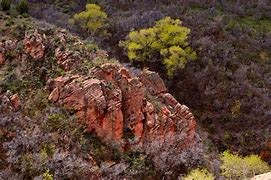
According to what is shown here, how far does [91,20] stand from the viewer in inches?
1885

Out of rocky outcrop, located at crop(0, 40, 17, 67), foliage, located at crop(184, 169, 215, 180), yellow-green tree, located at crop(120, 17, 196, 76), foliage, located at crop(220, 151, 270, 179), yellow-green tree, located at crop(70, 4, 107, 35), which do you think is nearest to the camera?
foliage, located at crop(184, 169, 215, 180)

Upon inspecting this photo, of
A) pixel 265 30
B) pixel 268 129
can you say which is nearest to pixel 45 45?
pixel 268 129

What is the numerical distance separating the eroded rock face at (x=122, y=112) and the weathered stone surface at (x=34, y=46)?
3.12 m

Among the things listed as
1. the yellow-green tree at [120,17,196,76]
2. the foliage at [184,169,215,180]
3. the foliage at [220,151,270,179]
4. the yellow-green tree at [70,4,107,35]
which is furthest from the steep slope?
the yellow-green tree at [70,4,107,35]

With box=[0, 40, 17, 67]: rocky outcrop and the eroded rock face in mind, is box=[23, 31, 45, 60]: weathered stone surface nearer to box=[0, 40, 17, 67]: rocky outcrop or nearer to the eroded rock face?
box=[0, 40, 17, 67]: rocky outcrop

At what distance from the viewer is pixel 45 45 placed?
30422 millimetres

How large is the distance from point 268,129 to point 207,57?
11199 millimetres

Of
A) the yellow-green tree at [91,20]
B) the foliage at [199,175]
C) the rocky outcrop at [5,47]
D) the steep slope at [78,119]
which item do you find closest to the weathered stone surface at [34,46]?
the steep slope at [78,119]

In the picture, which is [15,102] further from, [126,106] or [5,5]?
[5,5]

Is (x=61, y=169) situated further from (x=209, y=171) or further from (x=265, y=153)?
(x=265, y=153)

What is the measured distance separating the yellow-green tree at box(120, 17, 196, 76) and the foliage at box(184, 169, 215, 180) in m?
16.6

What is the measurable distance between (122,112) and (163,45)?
17.2m

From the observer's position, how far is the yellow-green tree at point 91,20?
47406 mm

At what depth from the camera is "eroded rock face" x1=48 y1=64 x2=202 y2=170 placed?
26438 mm
